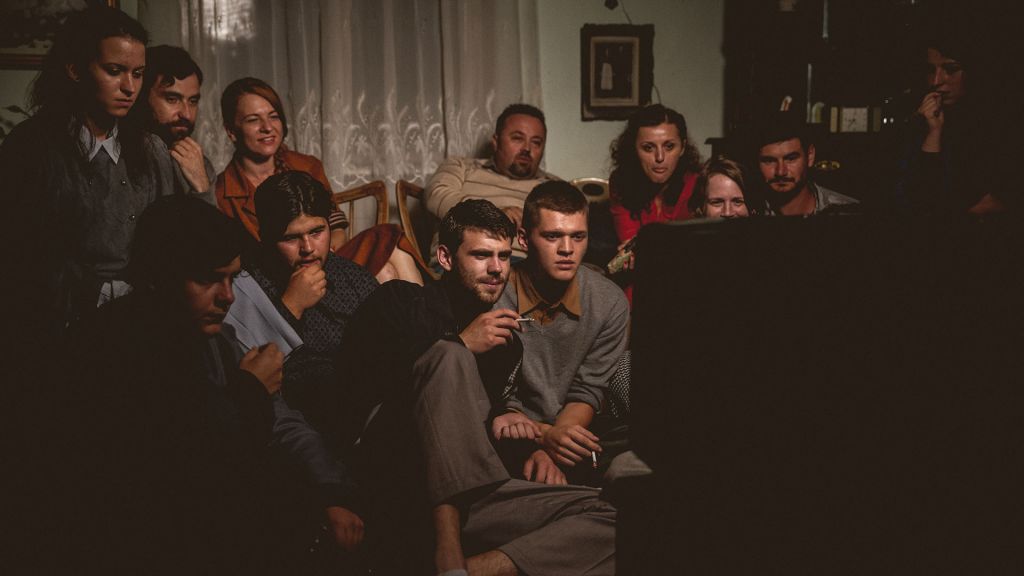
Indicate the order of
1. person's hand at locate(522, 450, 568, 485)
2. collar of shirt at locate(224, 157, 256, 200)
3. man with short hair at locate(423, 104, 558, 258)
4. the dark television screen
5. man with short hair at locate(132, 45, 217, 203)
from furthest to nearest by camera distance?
man with short hair at locate(423, 104, 558, 258), collar of shirt at locate(224, 157, 256, 200), man with short hair at locate(132, 45, 217, 203), person's hand at locate(522, 450, 568, 485), the dark television screen

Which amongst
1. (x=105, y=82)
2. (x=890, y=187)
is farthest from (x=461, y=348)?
(x=890, y=187)

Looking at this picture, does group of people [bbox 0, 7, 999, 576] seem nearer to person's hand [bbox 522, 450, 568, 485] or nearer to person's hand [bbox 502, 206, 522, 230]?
person's hand [bbox 522, 450, 568, 485]

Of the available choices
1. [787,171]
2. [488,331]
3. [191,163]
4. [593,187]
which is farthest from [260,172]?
[787,171]

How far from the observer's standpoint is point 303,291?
7.11 ft

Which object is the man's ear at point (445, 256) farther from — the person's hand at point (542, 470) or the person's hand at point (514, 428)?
the person's hand at point (542, 470)

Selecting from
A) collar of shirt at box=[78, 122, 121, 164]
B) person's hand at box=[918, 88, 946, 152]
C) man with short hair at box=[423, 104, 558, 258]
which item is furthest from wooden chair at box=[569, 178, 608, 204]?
collar of shirt at box=[78, 122, 121, 164]

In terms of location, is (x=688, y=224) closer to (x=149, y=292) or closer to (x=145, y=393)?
(x=145, y=393)

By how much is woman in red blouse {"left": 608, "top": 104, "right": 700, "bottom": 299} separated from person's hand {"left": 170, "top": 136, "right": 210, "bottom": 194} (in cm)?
152

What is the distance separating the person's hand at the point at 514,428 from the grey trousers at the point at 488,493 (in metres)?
0.15

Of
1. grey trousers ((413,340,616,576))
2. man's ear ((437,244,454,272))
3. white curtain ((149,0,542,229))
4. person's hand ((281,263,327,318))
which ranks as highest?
white curtain ((149,0,542,229))

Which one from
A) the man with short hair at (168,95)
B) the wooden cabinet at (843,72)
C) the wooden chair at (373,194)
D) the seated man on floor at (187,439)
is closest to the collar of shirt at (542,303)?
the seated man on floor at (187,439)

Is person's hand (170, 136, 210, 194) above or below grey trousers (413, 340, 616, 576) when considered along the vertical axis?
above

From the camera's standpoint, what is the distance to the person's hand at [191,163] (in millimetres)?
2527

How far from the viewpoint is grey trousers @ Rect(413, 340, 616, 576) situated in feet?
5.70
